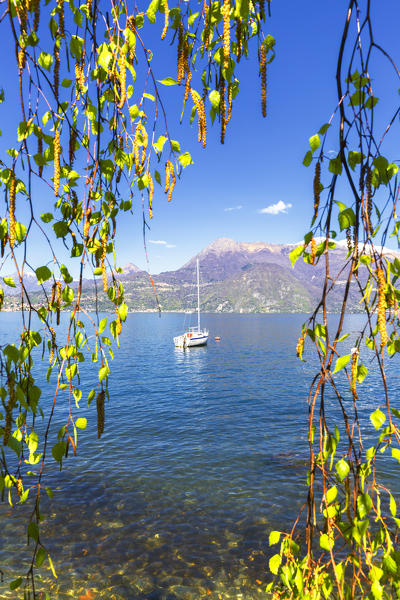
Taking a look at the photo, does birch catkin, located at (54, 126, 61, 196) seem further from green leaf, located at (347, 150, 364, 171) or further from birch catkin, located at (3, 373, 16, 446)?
green leaf, located at (347, 150, 364, 171)

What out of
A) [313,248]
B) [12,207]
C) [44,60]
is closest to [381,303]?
[313,248]

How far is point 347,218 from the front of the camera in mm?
1991

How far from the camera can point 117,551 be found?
13.1m

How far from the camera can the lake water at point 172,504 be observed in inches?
462

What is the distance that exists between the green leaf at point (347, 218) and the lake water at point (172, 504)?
1270 centimetres

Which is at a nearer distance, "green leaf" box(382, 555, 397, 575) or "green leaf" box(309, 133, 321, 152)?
"green leaf" box(309, 133, 321, 152)

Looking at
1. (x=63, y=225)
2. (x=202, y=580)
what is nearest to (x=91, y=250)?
(x=63, y=225)

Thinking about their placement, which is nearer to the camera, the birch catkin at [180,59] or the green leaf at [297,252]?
the green leaf at [297,252]

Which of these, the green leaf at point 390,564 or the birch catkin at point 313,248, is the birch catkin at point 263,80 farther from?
the green leaf at point 390,564

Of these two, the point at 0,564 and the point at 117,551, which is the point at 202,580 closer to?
the point at 117,551

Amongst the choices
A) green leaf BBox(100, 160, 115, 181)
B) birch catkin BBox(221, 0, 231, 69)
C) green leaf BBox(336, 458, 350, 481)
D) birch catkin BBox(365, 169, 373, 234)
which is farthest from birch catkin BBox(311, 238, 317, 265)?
green leaf BBox(100, 160, 115, 181)

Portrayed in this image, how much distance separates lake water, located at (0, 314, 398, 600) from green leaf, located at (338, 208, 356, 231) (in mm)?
12702

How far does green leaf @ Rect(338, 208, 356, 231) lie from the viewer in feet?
6.52

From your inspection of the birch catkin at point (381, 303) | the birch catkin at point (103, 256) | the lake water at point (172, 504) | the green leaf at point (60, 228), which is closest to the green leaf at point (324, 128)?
the birch catkin at point (381, 303)
